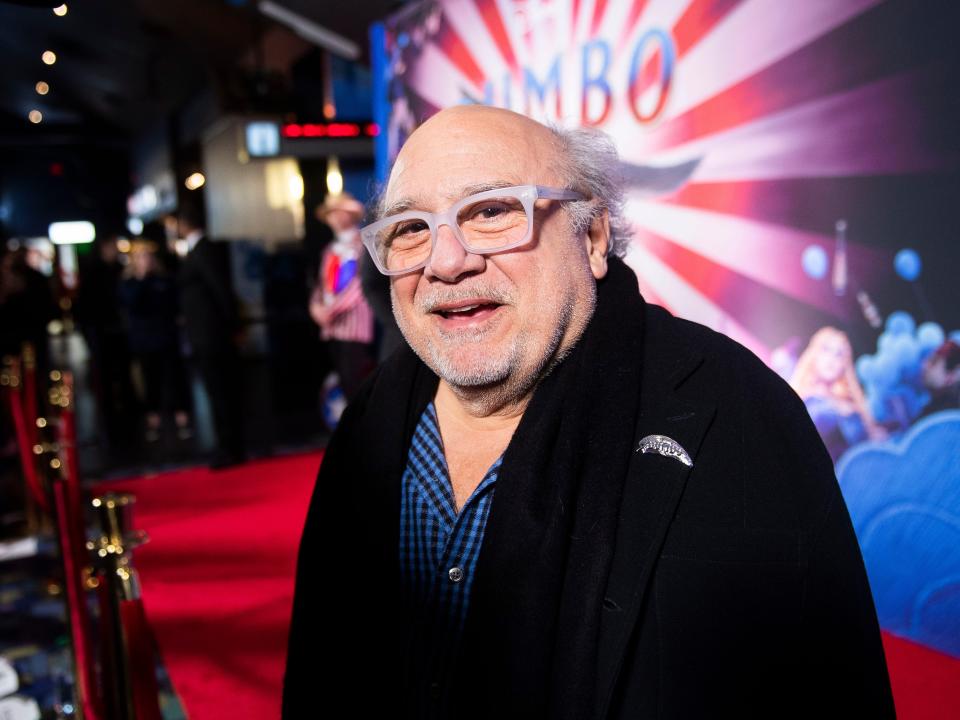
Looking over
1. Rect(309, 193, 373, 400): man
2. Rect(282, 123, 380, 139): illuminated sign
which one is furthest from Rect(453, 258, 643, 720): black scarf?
Rect(282, 123, 380, 139): illuminated sign

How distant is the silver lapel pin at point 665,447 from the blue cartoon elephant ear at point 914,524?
1670 millimetres

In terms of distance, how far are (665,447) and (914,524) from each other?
5.89 ft

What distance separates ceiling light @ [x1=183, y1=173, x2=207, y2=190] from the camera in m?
13.7

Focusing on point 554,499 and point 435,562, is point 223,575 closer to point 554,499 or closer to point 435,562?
point 435,562

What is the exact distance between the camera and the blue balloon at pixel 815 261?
2.57m

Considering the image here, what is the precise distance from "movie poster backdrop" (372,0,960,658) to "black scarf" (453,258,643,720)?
94cm

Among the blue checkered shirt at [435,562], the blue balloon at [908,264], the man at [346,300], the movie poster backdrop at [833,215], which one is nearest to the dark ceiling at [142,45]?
the man at [346,300]

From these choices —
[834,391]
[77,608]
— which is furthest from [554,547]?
[834,391]

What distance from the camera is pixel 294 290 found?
36.7 ft

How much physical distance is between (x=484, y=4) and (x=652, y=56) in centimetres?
156

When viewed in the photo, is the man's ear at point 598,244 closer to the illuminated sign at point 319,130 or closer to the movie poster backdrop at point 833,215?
the movie poster backdrop at point 833,215

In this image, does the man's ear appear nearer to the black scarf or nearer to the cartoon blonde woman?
the black scarf

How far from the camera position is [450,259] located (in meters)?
1.16

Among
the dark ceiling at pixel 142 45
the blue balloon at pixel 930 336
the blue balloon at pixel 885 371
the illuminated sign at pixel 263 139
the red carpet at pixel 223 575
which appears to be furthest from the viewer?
the dark ceiling at pixel 142 45
